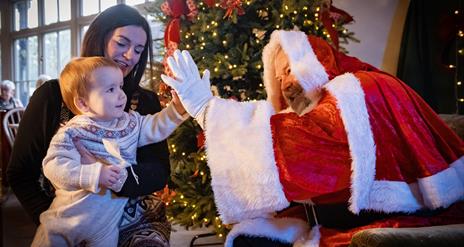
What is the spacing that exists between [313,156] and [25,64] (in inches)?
277

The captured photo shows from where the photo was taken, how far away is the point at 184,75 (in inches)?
53.0

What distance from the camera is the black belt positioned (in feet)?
4.48

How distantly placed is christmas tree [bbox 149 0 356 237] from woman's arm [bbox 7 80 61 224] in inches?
46.2

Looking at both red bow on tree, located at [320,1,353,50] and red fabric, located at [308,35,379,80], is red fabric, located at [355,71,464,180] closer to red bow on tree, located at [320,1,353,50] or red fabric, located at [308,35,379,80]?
red fabric, located at [308,35,379,80]

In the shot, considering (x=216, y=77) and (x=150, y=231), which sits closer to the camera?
(x=150, y=231)

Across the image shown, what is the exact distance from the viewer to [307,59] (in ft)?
5.44

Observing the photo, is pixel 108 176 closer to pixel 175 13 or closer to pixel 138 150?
pixel 138 150

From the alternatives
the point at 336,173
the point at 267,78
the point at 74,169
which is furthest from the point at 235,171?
the point at 267,78

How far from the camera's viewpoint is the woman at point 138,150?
122 cm

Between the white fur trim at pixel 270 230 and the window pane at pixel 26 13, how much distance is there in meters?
4.73

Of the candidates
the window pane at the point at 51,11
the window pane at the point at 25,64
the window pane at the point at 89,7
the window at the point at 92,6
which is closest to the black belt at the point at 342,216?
the window at the point at 92,6

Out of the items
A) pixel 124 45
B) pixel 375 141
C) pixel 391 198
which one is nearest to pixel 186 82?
pixel 124 45

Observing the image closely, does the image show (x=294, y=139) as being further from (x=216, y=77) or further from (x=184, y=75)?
(x=216, y=77)

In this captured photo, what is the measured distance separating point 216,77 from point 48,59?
478 cm
